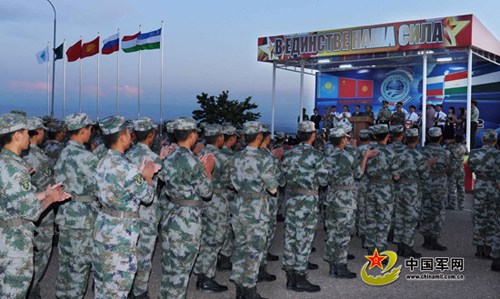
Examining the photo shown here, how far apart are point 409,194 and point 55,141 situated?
231 inches

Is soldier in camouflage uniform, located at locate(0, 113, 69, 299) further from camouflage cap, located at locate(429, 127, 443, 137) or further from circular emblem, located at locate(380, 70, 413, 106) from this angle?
circular emblem, located at locate(380, 70, 413, 106)

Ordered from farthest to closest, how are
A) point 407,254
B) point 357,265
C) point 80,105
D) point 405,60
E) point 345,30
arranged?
point 80,105, point 405,60, point 345,30, point 407,254, point 357,265

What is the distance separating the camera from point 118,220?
4090mm

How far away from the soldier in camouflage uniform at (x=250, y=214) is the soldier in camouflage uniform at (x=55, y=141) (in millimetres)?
3563

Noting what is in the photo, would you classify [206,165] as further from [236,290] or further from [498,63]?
[498,63]

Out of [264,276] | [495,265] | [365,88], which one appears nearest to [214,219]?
[264,276]

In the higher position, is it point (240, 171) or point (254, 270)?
point (240, 171)

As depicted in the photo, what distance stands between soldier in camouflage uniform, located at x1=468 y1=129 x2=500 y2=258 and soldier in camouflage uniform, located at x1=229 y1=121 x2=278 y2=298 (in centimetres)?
388

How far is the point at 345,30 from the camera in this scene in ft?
54.8

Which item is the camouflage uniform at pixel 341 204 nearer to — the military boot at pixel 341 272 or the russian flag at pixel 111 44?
the military boot at pixel 341 272

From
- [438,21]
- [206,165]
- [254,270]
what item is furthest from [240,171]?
[438,21]

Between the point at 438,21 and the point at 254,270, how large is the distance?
11934 mm

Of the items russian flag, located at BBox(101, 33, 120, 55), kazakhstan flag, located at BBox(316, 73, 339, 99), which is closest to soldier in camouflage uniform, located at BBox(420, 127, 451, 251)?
kazakhstan flag, located at BBox(316, 73, 339, 99)

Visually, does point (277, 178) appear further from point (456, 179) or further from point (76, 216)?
point (456, 179)
